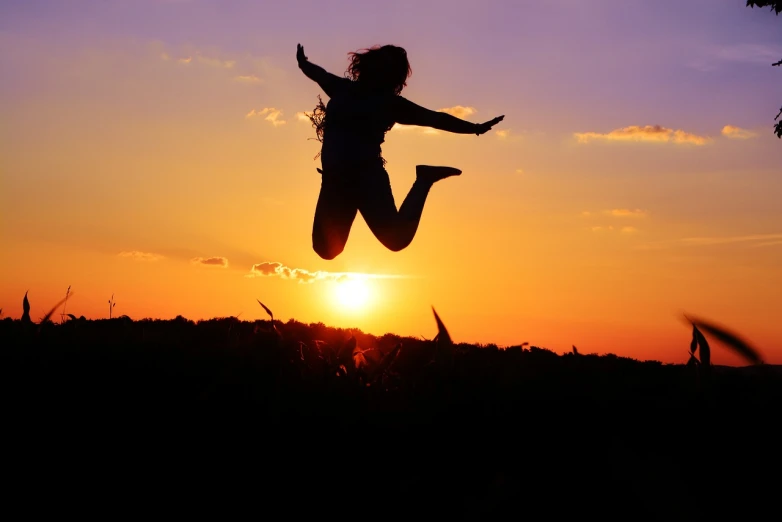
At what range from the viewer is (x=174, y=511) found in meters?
2.86

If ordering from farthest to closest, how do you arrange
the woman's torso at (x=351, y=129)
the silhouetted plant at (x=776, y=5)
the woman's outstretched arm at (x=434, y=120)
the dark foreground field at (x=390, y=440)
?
the silhouetted plant at (x=776, y=5)
the woman's outstretched arm at (x=434, y=120)
the woman's torso at (x=351, y=129)
the dark foreground field at (x=390, y=440)

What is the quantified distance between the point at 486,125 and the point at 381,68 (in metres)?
1.34

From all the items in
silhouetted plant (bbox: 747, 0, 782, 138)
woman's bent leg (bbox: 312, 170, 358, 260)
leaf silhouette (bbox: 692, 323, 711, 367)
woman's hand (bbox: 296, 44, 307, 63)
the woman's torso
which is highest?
silhouetted plant (bbox: 747, 0, 782, 138)

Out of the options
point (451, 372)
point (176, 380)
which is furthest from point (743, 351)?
point (176, 380)

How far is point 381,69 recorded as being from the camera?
7.43 metres

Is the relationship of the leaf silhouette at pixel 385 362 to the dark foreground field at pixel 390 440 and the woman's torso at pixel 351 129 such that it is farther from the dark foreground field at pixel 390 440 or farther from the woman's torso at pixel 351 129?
A: the woman's torso at pixel 351 129

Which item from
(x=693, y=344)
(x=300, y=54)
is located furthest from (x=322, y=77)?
(x=693, y=344)

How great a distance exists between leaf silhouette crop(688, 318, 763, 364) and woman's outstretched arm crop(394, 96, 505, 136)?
578cm

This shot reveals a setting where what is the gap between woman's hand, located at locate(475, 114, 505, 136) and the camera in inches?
298

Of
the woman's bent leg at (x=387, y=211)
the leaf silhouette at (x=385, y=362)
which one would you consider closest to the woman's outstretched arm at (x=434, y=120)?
the woman's bent leg at (x=387, y=211)

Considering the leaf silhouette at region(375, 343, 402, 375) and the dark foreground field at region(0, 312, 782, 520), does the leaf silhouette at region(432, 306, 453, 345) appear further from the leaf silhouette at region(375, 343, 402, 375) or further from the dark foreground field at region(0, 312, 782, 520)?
the leaf silhouette at region(375, 343, 402, 375)

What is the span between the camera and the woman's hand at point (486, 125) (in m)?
7.57

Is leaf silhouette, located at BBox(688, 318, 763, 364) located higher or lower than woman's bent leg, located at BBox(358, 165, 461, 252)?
lower

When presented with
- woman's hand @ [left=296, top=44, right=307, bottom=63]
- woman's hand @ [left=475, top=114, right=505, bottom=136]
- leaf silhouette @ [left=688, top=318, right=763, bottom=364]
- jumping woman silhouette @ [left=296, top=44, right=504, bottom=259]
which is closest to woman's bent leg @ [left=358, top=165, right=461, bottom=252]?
jumping woman silhouette @ [left=296, top=44, right=504, bottom=259]
